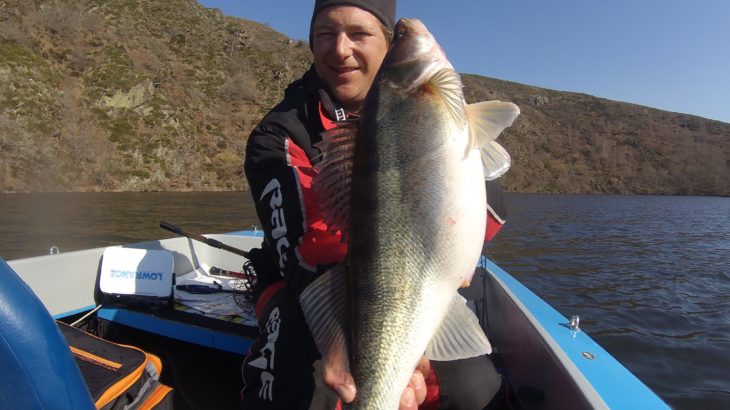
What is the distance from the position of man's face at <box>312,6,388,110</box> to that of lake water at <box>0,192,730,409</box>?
5934mm

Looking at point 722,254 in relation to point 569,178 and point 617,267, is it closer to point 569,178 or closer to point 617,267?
point 617,267

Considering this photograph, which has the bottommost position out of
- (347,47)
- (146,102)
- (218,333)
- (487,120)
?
(218,333)

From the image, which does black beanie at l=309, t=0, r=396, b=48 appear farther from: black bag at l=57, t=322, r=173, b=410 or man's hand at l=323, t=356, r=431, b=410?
black bag at l=57, t=322, r=173, b=410

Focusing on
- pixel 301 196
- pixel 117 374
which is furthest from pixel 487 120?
pixel 117 374

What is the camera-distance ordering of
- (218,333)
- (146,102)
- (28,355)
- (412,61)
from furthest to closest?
(146,102) < (218,333) < (412,61) < (28,355)

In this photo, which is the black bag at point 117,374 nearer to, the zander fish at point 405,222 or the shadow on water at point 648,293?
the zander fish at point 405,222

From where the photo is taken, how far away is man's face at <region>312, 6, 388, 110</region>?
8.52 feet

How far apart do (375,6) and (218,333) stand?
2774 mm

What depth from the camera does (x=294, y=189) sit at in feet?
7.79

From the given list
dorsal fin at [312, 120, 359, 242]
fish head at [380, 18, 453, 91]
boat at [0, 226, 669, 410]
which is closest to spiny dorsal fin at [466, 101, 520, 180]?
fish head at [380, 18, 453, 91]

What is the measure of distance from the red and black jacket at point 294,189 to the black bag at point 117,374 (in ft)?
2.60

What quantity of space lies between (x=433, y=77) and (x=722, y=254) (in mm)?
19343

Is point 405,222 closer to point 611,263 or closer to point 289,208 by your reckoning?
point 289,208

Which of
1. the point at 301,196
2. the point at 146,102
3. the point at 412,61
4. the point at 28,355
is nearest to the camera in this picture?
the point at 28,355
